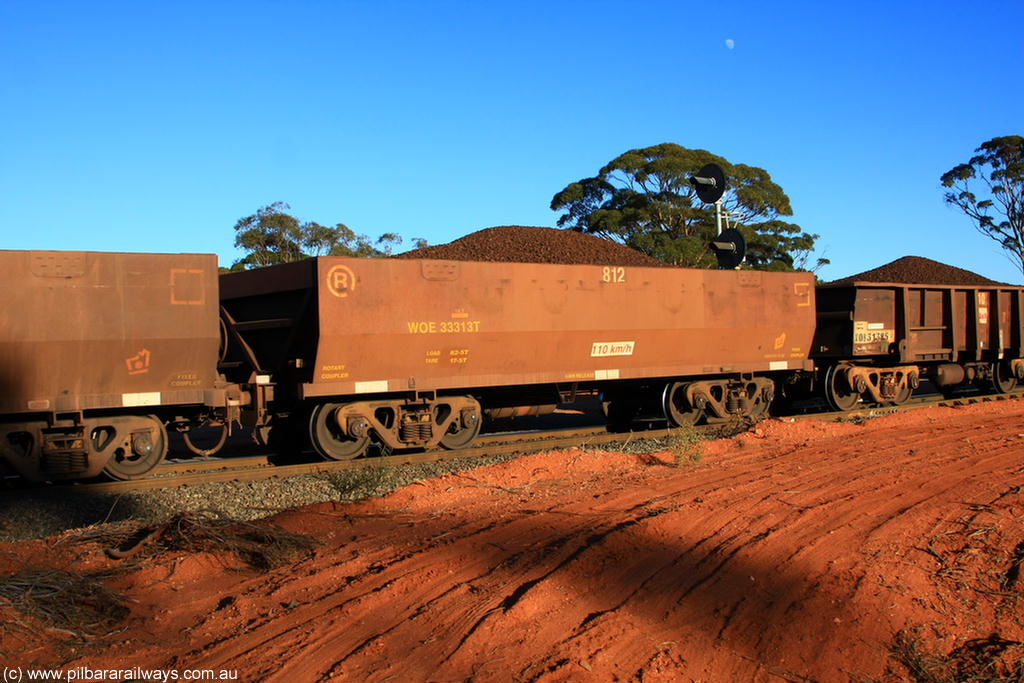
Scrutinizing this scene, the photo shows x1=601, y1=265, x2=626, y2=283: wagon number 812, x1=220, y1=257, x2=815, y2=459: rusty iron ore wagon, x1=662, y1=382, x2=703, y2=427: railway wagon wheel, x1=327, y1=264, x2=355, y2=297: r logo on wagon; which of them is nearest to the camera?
x1=327, y1=264, x2=355, y2=297: r logo on wagon

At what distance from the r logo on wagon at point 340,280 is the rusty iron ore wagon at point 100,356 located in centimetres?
146

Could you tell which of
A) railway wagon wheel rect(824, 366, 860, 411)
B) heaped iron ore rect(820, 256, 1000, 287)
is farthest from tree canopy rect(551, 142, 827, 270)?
railway wagon wheel rect(824, 366, 860, 411)

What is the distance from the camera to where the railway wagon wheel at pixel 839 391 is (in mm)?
16078

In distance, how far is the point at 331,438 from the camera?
11.0 meters

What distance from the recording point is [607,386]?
1370 centimetres

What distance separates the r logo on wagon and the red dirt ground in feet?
10.9

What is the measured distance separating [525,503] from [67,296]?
235 inches

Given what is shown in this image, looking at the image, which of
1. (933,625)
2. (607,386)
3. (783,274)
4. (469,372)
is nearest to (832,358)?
(783,274)

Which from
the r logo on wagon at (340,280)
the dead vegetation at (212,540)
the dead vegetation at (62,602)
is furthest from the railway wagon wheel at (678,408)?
the dead vegetation at (62,602)

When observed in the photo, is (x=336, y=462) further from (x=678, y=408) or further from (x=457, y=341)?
(x=678, y=408)

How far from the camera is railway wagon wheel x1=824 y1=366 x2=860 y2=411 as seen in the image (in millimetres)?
16078

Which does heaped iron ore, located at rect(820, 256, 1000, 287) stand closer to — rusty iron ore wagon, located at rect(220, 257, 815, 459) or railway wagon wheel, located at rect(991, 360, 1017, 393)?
railway wagon wheel, located at rect(991, 360, 1017, 393)

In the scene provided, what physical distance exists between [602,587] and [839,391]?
1292 centimetres

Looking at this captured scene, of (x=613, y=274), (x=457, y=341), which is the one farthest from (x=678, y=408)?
(x=457, y=341)
